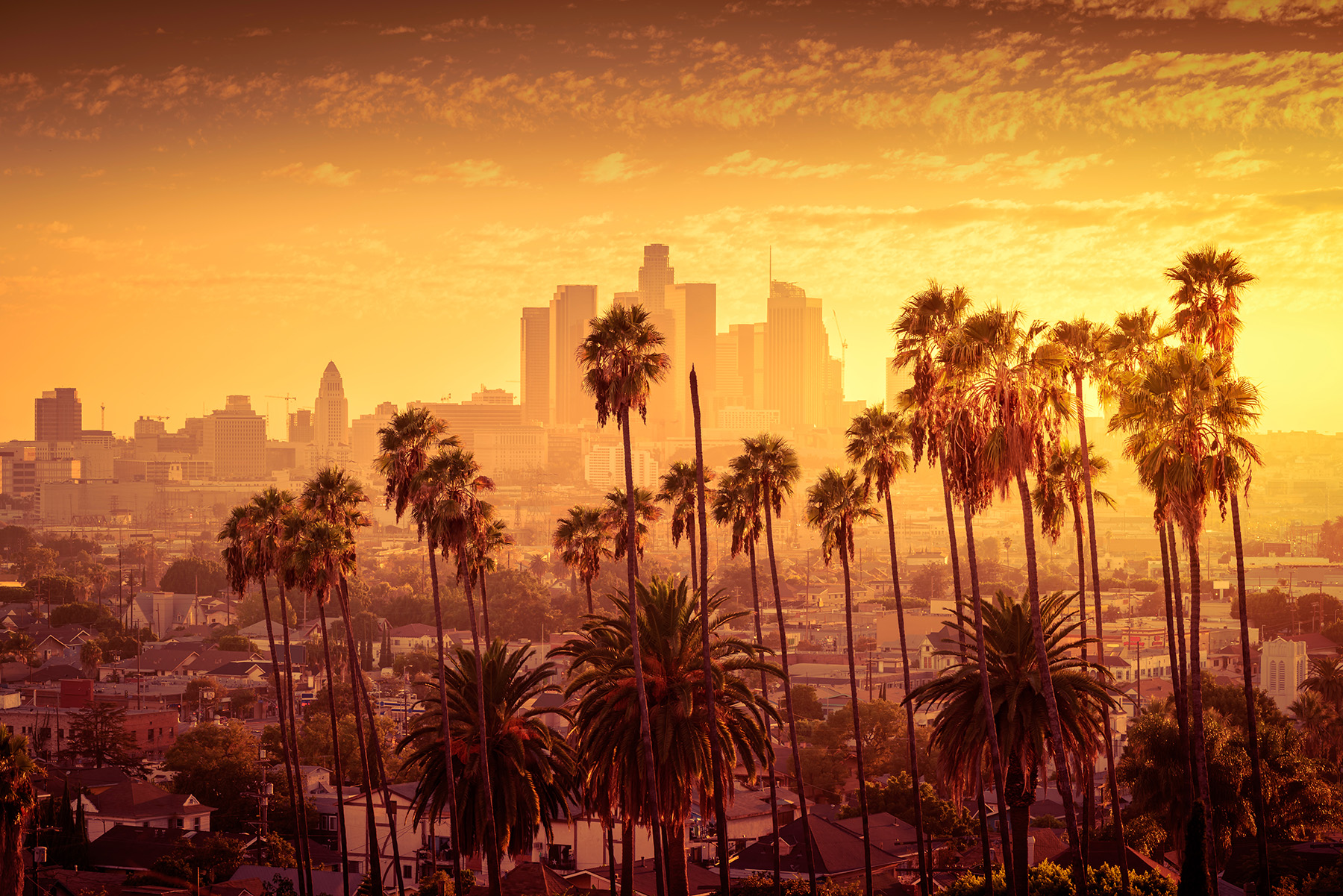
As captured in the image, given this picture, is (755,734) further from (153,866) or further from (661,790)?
(153,866)

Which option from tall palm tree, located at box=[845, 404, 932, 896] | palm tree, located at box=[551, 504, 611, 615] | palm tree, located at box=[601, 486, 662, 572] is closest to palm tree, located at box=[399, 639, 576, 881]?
tall palm tree, located at box=[845, 404, 932, 896]

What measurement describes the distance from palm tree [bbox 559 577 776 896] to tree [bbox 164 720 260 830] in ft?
166

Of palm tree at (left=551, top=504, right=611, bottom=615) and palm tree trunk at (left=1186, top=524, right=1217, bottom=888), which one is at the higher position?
palm tree at (left=551, top=504, right=611, bottom=615)

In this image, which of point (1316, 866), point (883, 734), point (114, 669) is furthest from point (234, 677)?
point (1316, 866)

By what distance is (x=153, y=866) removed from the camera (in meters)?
59.9

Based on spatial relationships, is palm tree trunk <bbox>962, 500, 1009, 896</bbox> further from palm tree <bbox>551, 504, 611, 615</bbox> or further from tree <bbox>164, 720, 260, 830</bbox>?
tree <bbox>164, 720, 260, 830</bbox>

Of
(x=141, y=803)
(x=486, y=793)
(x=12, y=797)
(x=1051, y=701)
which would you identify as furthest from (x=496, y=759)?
(x=141, y=803)

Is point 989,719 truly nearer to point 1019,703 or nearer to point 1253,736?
point 1019,703

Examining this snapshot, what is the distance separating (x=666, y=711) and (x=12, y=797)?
18.9m

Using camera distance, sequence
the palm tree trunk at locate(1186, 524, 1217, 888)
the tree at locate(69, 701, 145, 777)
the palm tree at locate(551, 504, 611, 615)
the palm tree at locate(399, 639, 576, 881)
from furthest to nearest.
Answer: the tree at locate(69, 701, 145, 777)
the palm tree at locate(551, 504, 611, 615)
the palm tree at locate(399, 639, 576, 881)
the palm tree trunk at locate(1186, 524, 1217, 888)

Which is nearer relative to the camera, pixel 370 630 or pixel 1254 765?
pixel 1254 765

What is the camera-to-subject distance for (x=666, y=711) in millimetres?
34594

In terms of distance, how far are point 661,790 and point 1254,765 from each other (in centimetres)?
1906

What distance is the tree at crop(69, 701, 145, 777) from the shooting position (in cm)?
9394
